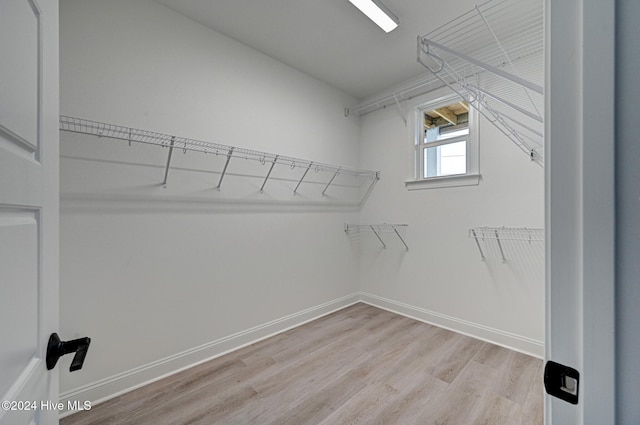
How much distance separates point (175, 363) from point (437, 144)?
3.18 metres

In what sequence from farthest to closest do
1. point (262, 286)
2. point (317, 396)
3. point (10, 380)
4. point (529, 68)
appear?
1. point (262, 286)
2. point (529, 68)
3. point (317, 396)
4. point (10, 380)

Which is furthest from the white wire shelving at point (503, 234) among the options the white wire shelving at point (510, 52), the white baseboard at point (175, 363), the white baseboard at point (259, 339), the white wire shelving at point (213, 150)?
the white baseboard at point (175, 363)

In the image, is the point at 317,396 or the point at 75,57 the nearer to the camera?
the point at 75,57

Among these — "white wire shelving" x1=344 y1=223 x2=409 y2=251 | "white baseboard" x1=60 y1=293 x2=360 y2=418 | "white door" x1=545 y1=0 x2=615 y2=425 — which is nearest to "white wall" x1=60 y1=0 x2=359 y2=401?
"white baseboard" x1=60 y1=293 x2=360 y2=418

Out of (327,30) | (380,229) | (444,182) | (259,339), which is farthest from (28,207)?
(380,229)

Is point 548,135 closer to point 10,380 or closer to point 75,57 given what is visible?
point 10,380

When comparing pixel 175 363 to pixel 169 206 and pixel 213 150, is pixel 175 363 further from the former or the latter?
pixel 213 150

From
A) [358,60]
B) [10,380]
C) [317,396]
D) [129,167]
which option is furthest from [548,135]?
[358,60]

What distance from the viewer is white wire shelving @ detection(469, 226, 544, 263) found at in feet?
6.97

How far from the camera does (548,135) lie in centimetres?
46

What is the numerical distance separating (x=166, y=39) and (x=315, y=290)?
266 centimetres

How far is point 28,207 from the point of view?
21.1 inches

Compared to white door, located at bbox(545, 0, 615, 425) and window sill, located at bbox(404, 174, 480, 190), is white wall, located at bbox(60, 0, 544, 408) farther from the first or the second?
white door, located at bbox(545, 0, 615, 425)

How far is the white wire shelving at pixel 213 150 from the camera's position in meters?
1.59
